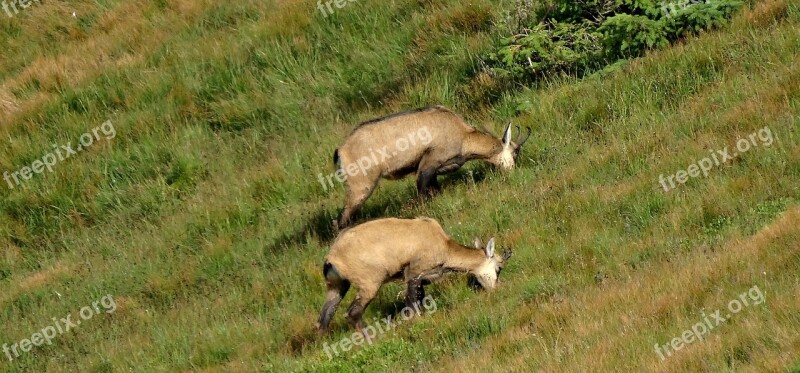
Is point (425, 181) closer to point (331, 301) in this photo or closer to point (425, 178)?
point (425, 178)

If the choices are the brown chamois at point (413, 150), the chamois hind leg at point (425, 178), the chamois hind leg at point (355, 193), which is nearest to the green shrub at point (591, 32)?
the brown chamois at point (413, 150)

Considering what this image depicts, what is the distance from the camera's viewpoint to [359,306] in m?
11.9

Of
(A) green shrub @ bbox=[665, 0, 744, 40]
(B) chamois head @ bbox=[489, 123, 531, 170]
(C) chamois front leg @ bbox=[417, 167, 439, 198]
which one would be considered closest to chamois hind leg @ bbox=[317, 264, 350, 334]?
(C) chamois front leg @ bbox=[417, 167, 439, 198]

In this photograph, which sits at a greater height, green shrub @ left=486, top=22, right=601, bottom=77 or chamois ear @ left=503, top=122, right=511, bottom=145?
green shrub @ left=486, top=22, right=601, bottom=77

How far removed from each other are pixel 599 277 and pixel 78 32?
14862 millimetres

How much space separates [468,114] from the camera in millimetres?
17422

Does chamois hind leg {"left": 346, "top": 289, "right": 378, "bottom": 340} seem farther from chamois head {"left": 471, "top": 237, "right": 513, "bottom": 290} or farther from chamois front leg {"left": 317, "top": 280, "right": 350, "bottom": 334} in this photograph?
chamois head {"left": 471, "top": 237, "right": 513, "bottom": 290}

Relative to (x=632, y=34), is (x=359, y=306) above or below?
below

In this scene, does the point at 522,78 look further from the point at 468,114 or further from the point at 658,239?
the point at 658,239

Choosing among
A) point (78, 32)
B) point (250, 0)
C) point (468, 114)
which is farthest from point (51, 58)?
point (468, 114)

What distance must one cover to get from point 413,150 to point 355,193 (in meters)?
1.02

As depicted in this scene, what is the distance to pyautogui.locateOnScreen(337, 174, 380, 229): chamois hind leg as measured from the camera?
14.3 m

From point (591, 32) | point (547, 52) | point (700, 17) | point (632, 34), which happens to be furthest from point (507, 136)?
point (700, 17)

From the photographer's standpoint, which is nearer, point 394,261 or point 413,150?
point 394,261
